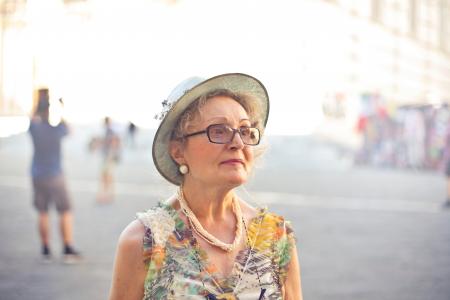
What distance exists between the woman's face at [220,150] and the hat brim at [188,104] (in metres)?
0.05

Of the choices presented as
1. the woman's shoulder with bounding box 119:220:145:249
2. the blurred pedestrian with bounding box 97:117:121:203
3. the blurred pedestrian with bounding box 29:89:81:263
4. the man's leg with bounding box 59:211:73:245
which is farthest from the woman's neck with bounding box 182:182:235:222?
the blurred pedestrian with bounding box 97:117:121:203

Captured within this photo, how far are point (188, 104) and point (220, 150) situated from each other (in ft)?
0.58

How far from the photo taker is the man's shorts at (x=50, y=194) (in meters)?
7.02

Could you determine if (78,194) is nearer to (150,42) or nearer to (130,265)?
(130,265)

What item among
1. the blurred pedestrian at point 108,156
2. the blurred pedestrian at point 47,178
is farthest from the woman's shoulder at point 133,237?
the blurred pedestrian at point 108,156

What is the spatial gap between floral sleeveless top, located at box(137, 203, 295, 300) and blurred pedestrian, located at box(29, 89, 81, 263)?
4970 mm

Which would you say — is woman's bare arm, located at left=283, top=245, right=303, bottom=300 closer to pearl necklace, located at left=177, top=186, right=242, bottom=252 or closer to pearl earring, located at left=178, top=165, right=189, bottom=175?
pearl necklace, located at left=177, top=186, right=242, bottom=252

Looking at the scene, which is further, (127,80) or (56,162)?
(127,80)

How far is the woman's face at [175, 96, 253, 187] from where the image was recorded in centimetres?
209

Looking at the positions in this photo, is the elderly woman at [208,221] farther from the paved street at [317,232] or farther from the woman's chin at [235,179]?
the paved street at [317,232]

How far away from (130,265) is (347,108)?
26.4 m

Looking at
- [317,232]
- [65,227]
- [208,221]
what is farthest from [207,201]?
[317,232]

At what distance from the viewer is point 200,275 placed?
1975 millimetres

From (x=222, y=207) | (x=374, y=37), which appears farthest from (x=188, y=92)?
(x=374, y=37)
